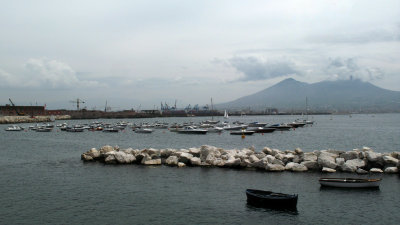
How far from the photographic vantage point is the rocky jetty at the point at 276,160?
26.9 metres

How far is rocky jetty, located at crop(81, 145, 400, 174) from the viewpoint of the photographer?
2691 cm

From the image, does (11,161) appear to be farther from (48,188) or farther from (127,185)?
(127,185)

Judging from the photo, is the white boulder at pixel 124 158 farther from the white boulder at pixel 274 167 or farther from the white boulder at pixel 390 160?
the white boulder at pixel 390 160

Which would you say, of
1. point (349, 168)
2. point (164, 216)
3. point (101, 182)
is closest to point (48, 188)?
point (101, 182)

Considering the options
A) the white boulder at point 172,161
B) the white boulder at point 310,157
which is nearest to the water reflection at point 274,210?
the white boulder at point 310,157

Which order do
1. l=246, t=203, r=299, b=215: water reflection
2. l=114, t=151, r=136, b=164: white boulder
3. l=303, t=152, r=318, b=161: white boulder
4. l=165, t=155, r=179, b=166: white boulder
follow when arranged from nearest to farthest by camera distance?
l=246, t=203, r=299, b=215: water reflection < l=303, t=152, r=318, b=161: white boulder < l=165, t=155, r=179, b=166: white boulder < l=114, t=151, r=136, b=164: white boulder

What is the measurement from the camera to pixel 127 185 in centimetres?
2380

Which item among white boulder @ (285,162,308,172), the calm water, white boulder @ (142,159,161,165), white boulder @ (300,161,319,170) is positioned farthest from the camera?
white boulder @ (142,159,161,165)

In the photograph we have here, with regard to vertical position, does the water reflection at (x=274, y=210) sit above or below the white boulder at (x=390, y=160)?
below

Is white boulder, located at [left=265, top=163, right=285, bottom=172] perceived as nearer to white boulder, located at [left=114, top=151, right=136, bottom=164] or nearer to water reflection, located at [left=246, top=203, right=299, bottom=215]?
water reflection, located at [left=246, top=203, right=299, bottom=215]

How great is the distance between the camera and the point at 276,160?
2792 cm

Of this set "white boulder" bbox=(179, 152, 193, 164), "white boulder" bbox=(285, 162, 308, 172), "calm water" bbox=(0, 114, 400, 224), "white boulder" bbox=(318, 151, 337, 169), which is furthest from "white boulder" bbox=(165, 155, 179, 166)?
"white boulder" bbox=(318, 151, 337, 169)

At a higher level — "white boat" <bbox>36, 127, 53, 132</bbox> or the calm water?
"white boat" <bbox>36, 127, 53, 132</bbox>

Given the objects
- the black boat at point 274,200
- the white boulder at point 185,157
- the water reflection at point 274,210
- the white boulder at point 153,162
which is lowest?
the water reflection at point 274,210
